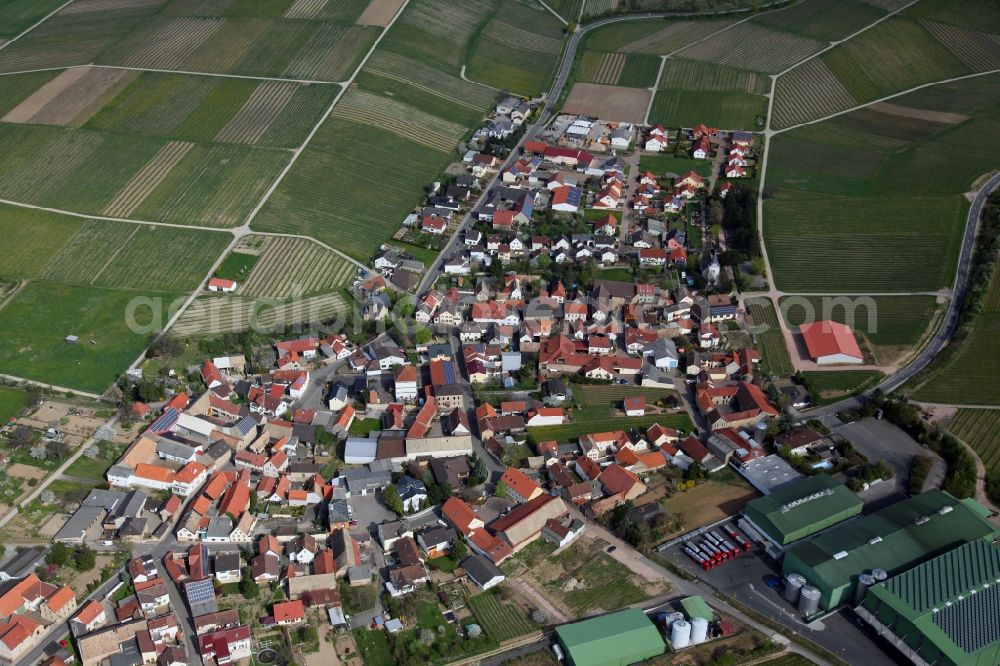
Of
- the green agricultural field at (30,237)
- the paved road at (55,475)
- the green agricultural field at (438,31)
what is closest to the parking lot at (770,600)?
the paved road at (55,475)

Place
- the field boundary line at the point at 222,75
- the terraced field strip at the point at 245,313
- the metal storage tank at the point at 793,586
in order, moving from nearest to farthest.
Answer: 1. the metal storage tank at the point at 793,586
2. the terraced field strip at the point at 245,313
3. the field boundary line at the point at 222,75

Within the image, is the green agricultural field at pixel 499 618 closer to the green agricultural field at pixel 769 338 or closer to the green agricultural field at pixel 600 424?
the green agricultural field at pixel 600 424

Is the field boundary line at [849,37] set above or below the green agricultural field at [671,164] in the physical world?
above

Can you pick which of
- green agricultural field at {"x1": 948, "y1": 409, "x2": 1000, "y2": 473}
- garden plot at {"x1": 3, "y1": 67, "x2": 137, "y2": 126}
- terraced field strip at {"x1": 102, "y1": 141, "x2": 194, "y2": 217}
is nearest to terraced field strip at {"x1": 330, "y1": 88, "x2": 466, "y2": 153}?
terraced field strip at {"x1": 102, "y1": 141, "x2": 194, "y2": 217}

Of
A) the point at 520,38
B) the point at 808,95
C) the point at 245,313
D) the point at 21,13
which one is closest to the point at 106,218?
the point at 245,313

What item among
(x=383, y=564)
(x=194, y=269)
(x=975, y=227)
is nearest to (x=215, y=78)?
(x=194, y=269)

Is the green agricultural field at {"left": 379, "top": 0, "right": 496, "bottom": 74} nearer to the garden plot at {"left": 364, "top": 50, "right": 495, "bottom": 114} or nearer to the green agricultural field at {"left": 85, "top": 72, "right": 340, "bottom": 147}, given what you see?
the garden plot at {"left": 364, "top": 50, "right": 495, "bottom": 114}

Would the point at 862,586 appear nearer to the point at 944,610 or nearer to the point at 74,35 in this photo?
the point at 944,610
